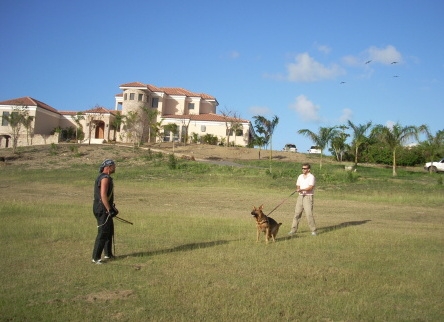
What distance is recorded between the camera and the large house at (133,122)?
54.5m

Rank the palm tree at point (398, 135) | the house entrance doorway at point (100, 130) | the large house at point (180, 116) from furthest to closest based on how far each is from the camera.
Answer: the house entrance doorway at point (100, 130) < the large house at point (180, 116) < the palm tree at point (398, 135)

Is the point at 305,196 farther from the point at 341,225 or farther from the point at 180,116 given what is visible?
the point at 180,116

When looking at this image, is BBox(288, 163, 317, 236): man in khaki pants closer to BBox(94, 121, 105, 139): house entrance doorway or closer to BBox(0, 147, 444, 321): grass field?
BBox(0, 147, 444, 321): grass field

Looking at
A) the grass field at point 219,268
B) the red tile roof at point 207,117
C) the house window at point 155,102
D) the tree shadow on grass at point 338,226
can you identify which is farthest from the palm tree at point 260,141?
the tree shadow on grass at point 338,226

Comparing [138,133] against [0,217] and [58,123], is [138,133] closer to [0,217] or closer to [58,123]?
[58,123]

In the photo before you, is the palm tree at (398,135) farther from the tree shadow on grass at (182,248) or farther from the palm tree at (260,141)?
the tree shadow on grass at (182,248)

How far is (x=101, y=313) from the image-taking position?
523 cm

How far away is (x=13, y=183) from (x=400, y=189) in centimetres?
2305

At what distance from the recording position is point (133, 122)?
53.8m

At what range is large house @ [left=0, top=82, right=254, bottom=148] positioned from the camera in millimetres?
54469

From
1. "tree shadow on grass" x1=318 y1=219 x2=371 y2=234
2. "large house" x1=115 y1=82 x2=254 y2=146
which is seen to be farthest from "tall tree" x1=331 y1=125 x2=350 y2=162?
"tree shadow on grass" x1=318 y1=219 x2=371 y2=234

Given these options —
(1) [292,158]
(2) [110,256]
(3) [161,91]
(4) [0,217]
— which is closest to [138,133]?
(3) [161,91]

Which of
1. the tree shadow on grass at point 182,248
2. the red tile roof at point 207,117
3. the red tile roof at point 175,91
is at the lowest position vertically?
the tree shadow on grass at point 182,248

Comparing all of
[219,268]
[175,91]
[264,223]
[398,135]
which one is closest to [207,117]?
[175,91]
